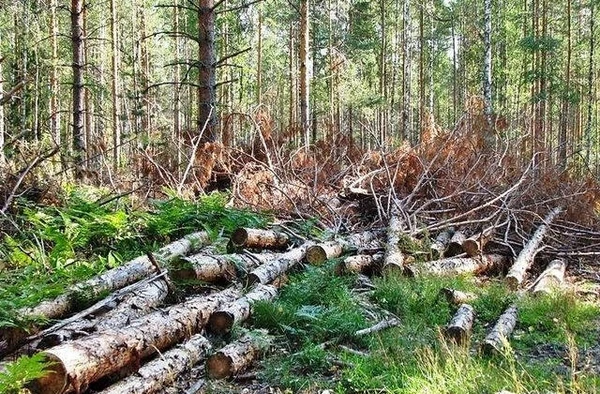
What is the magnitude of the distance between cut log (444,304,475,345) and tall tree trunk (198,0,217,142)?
6.29 meters

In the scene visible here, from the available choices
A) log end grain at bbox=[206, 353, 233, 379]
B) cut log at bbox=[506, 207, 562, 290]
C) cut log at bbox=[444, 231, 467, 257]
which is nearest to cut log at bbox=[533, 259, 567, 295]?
cut log at bbox=[506, 207, 562, 290]

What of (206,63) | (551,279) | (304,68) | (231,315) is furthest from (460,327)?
(304,68)

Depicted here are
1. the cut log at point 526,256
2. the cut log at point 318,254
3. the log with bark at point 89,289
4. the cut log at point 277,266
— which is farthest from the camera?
the cut log at point 526,256

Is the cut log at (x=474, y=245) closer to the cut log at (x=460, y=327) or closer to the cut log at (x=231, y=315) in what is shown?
the cut log at (x=460, y=327)

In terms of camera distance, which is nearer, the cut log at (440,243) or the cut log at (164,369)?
the cut log at (164,369)

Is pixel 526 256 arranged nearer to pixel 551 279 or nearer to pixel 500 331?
pixel 551 279

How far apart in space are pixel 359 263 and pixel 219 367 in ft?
10.4

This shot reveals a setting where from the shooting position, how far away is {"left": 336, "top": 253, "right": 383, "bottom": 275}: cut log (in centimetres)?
668

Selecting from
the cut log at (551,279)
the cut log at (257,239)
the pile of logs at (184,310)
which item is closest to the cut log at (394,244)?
the pile of logs at (184,310)

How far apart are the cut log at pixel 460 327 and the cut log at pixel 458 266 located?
61.5 inches

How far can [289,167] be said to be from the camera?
10508mm

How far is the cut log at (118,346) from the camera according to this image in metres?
3.18

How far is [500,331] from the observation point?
4.65 meters

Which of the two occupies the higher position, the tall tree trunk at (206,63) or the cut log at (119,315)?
the tall tree trunk at (206,63)
